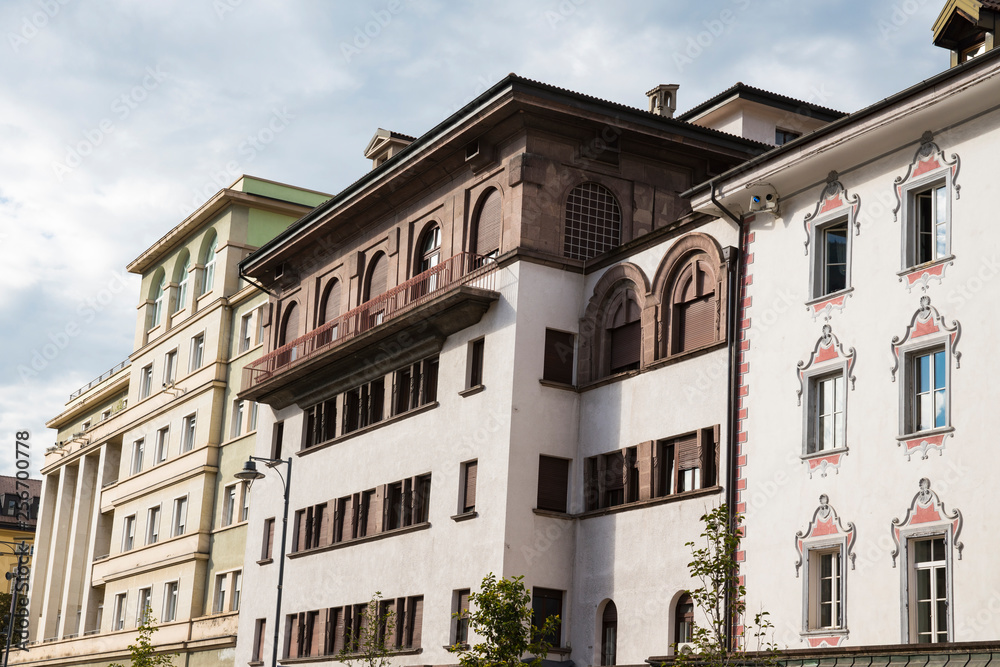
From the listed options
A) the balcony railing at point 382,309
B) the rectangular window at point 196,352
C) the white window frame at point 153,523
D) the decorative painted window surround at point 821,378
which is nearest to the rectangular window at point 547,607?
the balcony railing at point 382,309

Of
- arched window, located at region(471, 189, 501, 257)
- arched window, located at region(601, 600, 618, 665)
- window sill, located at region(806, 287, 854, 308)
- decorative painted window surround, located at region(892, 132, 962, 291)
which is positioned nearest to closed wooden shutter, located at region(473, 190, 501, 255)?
arched window, located at region(471, 189, 501, 257)

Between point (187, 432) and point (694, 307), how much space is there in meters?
31.5

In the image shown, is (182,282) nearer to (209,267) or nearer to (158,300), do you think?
(158,300)

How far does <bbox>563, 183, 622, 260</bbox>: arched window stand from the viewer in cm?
3450

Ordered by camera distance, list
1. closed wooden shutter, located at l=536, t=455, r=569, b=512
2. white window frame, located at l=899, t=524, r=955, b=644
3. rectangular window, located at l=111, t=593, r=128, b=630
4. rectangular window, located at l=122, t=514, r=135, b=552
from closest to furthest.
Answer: white window frame, located at l=899, t=524, r=955, b=644 → closed wooden shutter, located at l=536, t=455, r=569, b=512 → rectangular window, located at l=111, t=593, r=128, b=630 → rectangular window, located at l=122, t=514, r=135, b=552

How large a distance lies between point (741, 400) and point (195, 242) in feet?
121

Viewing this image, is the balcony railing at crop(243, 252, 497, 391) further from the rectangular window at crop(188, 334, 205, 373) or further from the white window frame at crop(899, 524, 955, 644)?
the white window frame at crop(899, 524, 955, 644)

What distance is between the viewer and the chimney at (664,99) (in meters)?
41.8

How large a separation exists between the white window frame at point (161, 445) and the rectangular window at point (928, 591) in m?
41.1

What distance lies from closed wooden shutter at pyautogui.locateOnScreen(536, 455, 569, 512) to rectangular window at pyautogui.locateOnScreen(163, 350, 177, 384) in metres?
30.8

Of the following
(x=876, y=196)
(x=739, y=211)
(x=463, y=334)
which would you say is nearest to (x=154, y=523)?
(x=463, y=334)

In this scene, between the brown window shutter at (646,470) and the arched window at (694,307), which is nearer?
the arched window at (694,307)

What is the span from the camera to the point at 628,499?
1209 inches

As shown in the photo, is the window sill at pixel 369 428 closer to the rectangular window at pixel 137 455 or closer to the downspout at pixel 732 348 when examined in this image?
the downspout at pixel 732 348
